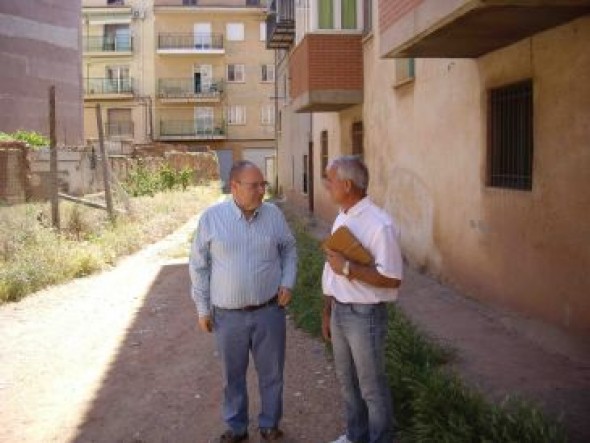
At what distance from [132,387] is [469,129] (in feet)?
16.4

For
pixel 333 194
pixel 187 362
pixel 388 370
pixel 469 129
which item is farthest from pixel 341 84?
pixel 333 194

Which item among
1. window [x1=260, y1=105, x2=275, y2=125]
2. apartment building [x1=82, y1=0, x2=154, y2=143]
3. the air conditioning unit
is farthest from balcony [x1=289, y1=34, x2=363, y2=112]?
the air conditioning unit

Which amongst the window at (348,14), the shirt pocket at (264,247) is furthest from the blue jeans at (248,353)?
the window at (348,14)

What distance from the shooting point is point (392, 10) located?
812cm

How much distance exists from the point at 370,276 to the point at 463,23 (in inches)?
137

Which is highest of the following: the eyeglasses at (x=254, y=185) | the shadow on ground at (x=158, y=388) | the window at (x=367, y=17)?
the window at (x=367, y=17)

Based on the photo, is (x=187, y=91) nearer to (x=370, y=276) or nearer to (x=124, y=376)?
(x=124, y=376)

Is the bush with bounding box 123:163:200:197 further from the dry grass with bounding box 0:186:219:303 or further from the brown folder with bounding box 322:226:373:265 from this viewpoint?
the brown folder with bounding box 322:226:373:265

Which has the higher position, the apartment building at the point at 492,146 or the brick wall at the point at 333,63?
the brick wall at the point at 333,63

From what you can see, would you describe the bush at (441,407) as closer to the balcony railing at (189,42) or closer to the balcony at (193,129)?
the balcony at (193,129)

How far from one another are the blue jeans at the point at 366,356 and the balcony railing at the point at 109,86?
165 ft

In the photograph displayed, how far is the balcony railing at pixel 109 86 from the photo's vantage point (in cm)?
5265

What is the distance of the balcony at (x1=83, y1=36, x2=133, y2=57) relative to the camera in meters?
52.9

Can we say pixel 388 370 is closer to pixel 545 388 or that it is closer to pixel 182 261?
pixel 545 388
